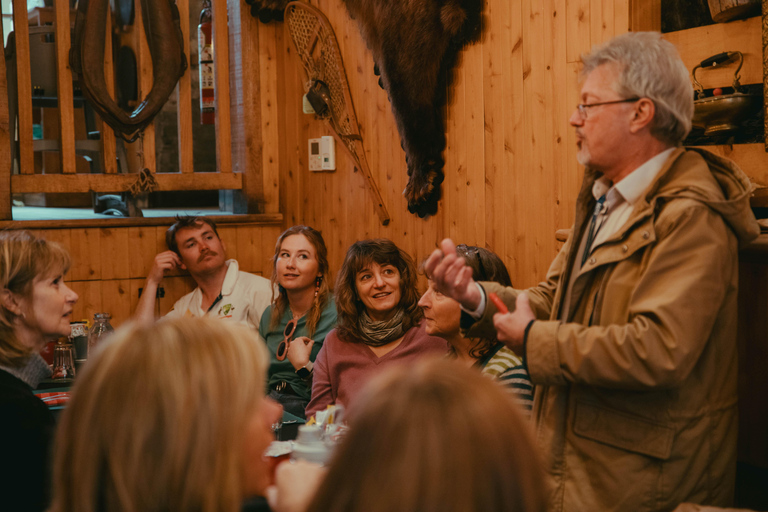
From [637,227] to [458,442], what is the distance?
920mm

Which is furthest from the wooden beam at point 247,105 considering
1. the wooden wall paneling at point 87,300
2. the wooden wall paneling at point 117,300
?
the wooden wall paneling at point 87,300

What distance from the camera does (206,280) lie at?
4.01m

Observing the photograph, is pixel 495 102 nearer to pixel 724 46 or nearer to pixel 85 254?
pixel 724 46

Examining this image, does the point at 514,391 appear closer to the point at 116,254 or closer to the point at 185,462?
the point at 185,462

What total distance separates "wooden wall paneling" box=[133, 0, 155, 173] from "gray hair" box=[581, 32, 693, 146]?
10.4 ft

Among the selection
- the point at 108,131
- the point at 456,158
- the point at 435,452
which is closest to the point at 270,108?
the point at 108,131

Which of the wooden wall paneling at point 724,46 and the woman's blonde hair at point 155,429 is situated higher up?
the wooden wall paneling at point 724,46

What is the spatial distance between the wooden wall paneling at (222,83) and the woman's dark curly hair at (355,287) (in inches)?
73.1

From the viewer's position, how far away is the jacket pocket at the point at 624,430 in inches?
58.9

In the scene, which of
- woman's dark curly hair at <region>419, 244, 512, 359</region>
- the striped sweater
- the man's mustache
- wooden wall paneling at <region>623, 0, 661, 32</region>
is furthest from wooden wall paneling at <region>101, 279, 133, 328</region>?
wooden wall paneling at <region>623, 0, 661, 32</region>

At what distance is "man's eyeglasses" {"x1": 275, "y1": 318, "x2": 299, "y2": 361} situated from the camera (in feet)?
10.2

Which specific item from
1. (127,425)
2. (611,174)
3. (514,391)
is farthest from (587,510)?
(127,425)

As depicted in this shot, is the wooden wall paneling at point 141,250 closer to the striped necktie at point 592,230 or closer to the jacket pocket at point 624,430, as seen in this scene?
the striped necktie at point 592,230

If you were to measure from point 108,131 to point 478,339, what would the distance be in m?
2.81
